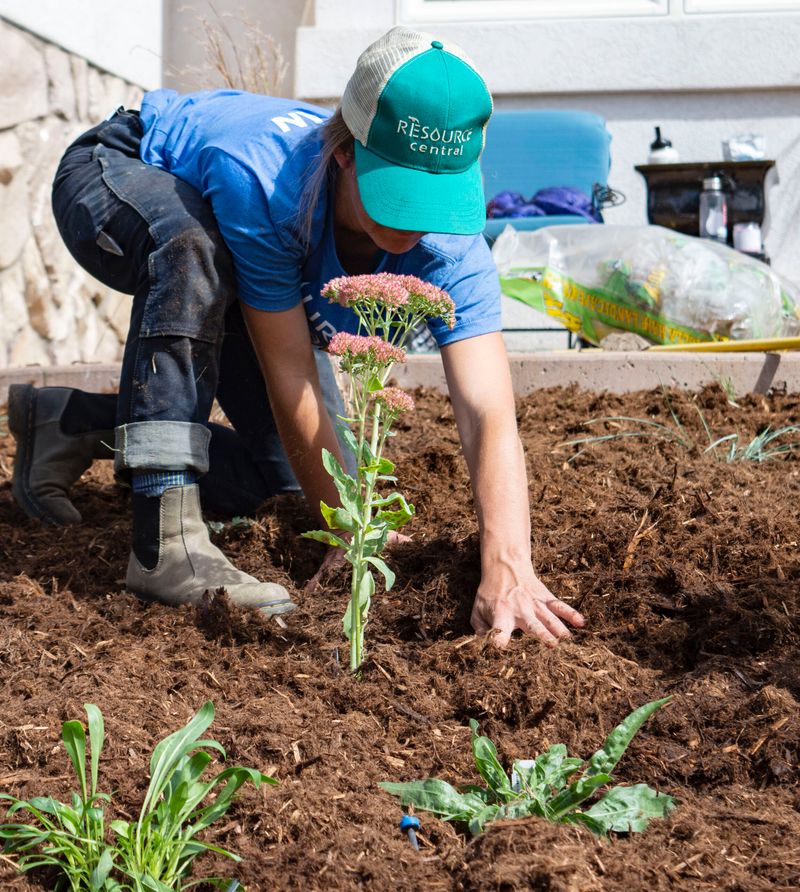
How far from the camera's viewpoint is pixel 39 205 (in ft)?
16.9

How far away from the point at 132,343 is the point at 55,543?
635 millimetres

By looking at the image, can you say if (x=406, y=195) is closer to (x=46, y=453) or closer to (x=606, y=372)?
(x=46, y=453)

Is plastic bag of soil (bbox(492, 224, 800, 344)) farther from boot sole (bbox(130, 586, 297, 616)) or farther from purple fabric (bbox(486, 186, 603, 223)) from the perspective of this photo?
boot sole (bbox(130, 586, 297, 616))

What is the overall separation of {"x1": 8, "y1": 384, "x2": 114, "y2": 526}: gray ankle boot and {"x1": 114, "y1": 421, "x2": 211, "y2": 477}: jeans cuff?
0.63m

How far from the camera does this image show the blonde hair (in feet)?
6.67

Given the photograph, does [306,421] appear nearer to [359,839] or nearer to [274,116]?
[274,116]

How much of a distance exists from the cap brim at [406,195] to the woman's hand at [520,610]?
664 millimetres

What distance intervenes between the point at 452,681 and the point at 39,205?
4.08 m

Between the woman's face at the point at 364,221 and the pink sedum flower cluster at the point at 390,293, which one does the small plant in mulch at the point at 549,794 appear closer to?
the pink sedum flower cluster at the point at 390,293

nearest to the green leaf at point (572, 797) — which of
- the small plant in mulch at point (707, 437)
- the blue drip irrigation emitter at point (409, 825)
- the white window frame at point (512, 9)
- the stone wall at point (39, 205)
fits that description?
the blue drip irrigation emitter at point (409, 825)

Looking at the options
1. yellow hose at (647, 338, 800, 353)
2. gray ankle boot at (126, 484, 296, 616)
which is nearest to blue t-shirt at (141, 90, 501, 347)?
gray ankle boot at (126, 484, 296, 616)

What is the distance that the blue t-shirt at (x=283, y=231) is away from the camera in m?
2.14

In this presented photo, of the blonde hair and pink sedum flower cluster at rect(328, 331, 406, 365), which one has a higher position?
the blonde hair

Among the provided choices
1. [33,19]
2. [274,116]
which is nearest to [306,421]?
[274,116]
